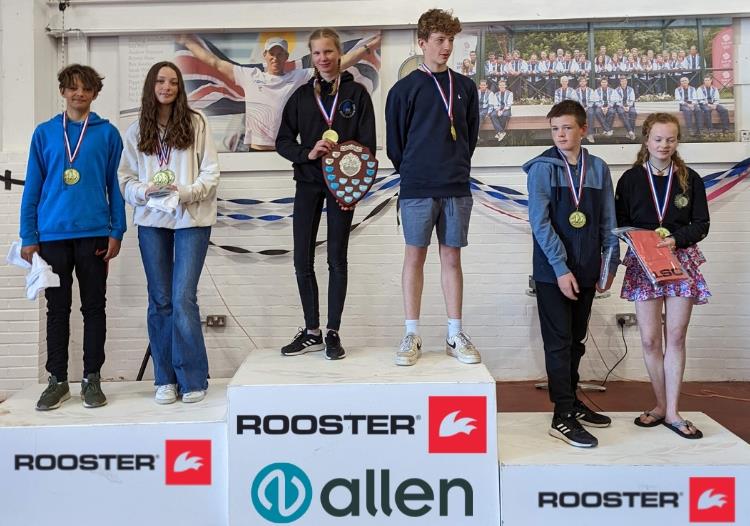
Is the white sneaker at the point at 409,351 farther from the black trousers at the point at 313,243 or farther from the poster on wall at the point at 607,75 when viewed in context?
the poster on wall at the point at 607,75

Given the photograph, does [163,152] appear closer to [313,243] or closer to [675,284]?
[313,243]

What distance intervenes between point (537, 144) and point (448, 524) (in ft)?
9.30

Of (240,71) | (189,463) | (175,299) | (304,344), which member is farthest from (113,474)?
(240,71)

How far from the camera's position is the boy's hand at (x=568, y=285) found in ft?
7.99

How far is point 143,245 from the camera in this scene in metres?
2.58

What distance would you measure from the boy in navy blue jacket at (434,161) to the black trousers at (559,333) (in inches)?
12.0

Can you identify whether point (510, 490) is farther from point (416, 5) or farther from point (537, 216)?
point (416, 5)

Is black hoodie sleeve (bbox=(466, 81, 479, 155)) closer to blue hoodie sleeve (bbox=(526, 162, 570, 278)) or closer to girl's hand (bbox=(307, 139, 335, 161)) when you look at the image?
blue hoodie sleeve (bbox=(526, 162, 570, 278))

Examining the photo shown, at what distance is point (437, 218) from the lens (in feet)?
8.60

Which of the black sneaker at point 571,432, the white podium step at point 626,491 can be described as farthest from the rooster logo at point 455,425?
the black sneaker at point 571,432

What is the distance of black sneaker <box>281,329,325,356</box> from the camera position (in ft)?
9.03

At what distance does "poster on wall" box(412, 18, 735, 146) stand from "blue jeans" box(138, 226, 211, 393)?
7.96ft

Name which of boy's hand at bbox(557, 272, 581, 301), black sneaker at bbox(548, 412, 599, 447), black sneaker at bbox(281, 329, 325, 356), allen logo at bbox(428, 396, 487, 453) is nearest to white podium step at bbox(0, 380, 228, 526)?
black sneaker at bbox(281, 329, 325, 356)

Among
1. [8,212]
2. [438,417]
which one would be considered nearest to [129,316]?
[8,212]
